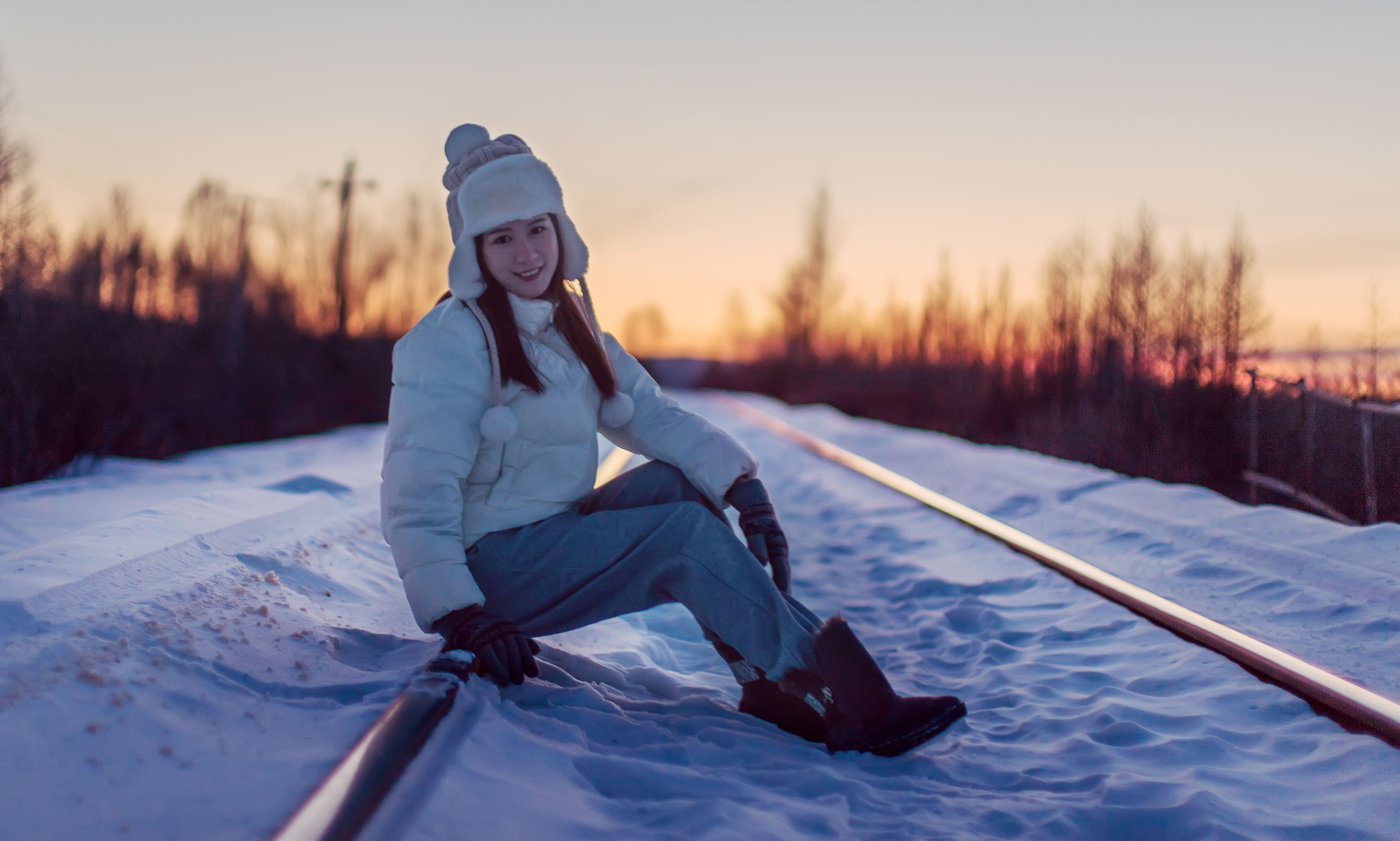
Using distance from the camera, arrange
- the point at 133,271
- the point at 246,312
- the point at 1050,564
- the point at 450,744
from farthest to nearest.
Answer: the point at 246,312
the point at 133,271
the point at 1050,564
the point at 450,744

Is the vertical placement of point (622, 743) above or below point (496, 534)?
below

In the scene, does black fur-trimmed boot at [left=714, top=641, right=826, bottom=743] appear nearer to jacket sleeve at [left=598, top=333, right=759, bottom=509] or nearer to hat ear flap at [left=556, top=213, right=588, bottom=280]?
jacket sleeve at [left=598, top=333, right=759, bottom=509]

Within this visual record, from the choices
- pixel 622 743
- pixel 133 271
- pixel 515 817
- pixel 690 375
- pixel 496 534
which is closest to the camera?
pixel 515 817

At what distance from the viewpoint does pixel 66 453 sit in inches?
253

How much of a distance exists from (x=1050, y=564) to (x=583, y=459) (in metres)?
2.54

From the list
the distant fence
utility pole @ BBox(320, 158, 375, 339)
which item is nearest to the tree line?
utility pole @ BBox(320, 158, 375, 339)

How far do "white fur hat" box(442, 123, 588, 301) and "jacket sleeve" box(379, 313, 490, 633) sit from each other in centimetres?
27

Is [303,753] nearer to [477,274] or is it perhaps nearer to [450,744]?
[450,744]

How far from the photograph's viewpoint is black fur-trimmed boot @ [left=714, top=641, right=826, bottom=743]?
2.49 meters

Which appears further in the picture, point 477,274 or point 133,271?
point 133,271

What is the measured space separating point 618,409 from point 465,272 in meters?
0.61

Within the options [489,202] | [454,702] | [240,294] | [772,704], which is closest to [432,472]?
[454,702]

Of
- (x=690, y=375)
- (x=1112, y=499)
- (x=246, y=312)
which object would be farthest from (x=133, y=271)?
(x=690, y=375)

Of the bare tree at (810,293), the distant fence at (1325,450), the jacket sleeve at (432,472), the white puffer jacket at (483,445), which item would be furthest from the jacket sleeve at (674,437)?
the bare tree at (810,293)
